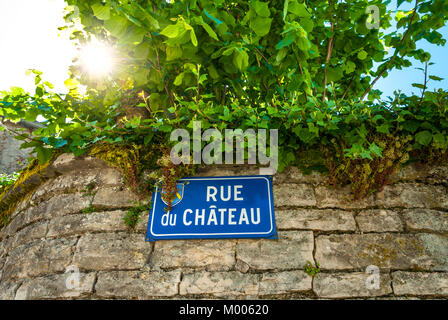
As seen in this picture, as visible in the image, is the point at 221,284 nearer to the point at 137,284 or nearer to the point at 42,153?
the point at 137,284

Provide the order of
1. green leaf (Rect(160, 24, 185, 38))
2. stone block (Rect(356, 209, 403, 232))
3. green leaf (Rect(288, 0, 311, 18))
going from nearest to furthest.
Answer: green leaf (Rect(160, 24, 185, 38)), green leaf (Rect(288, 0, 311, 18)), stone block (Rect(356, 209, 403, 232))

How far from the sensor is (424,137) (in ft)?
Answer: 6.31

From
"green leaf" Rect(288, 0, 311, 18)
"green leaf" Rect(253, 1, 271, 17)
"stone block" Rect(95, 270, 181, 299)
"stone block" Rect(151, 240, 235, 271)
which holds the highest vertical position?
"green leaf" Rect(253, 1, 271, 17)

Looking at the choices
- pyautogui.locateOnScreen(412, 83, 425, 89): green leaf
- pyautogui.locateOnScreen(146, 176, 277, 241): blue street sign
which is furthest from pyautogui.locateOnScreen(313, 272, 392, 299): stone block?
pyautogui.locateOnScreen(412, 83, 425, 89): green leaf

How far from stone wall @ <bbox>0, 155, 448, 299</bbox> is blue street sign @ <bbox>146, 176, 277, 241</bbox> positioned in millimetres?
Result: 76

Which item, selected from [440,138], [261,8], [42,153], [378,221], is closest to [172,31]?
[261,8]

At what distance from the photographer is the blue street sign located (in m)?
1.86

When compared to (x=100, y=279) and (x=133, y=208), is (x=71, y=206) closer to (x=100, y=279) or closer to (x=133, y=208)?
(x=133, y=208)

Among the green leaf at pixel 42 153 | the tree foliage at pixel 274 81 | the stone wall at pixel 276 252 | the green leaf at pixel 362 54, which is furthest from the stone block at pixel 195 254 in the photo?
the green leaf at pixel 362 54

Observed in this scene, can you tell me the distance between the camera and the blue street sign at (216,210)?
6.11 ft

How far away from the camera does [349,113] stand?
1943mm

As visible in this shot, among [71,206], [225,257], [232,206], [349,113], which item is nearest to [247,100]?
[349,113]

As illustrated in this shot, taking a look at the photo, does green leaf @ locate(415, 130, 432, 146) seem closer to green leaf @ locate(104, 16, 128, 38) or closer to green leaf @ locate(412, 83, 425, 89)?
green leaf @ locate(412, 83, 425, 89)
